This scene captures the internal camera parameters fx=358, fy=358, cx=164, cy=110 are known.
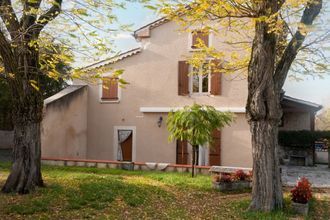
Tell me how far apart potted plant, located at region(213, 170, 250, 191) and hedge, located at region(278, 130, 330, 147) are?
8.97m

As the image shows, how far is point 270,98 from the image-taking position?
8.34 meters

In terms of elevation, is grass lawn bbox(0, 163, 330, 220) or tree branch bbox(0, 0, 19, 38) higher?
tree branch bbox(0, 0, 19, 38)

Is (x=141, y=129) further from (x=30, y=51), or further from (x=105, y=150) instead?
(x=30, y=51)

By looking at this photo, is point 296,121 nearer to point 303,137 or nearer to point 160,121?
point 303,137

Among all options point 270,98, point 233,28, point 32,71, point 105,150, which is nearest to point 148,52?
point 105,150

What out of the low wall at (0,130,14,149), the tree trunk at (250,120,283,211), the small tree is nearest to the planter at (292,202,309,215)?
the tree trunk at (250,120,283,211)

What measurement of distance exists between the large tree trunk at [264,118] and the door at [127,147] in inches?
415

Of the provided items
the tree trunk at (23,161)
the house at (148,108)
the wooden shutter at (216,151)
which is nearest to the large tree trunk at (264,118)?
the tree trunk at (23,161)

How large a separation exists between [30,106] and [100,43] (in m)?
3.54

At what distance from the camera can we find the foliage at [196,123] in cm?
A: 1253

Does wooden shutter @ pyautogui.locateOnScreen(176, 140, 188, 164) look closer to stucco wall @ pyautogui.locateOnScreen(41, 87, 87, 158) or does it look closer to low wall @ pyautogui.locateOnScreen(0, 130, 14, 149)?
stucco wall @ pyautogui.locateOnScreen(41, 87, 87, 158)

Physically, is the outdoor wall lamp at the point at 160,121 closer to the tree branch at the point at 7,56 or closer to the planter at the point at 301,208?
the tree branch at the point at 7,56

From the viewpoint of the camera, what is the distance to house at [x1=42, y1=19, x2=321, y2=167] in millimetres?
16881

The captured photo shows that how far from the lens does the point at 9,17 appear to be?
856 cm
